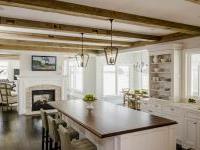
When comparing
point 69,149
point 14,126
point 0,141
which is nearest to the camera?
point 69,149

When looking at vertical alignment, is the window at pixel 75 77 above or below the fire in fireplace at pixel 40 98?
above

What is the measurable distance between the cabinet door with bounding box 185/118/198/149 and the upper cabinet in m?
0.82

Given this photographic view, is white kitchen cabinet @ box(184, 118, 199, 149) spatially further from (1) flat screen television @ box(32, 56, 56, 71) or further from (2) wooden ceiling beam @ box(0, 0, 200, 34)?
(1) flat screen television @ box(32, 56, 56, 71)

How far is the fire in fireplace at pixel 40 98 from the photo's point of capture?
848 cm

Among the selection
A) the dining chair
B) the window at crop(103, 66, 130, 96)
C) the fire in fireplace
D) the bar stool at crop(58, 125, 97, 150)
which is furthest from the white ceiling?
the dining chair

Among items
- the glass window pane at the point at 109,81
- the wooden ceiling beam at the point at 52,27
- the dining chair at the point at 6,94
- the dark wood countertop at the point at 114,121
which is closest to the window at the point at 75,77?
the glass window pane at the point at 109,81

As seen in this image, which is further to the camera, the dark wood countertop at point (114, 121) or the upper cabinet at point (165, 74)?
the upper cabinet at point (165, 74)

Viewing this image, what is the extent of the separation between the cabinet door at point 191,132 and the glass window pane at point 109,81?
19.8ft

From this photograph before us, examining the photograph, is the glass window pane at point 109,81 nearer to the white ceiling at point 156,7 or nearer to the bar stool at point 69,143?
the white ceiling at point 156,7

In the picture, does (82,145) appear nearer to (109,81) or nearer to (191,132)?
(191,132)

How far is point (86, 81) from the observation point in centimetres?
998

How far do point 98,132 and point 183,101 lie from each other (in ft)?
11.1

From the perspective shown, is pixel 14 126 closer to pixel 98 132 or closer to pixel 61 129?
pixel 61 129

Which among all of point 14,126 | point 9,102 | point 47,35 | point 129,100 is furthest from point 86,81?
point 47,35
